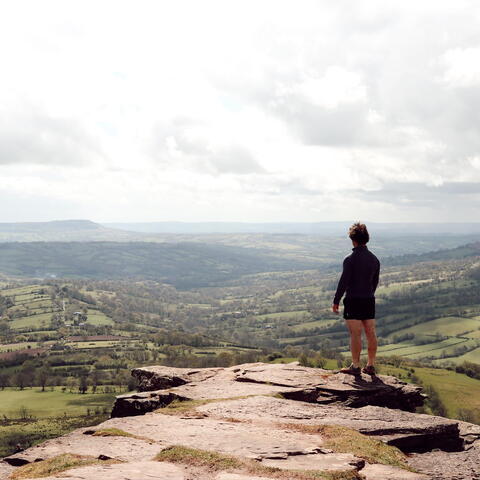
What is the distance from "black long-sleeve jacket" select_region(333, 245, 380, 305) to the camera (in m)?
21.0

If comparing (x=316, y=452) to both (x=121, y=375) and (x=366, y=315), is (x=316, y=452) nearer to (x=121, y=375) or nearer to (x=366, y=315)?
(x=366, y=315)

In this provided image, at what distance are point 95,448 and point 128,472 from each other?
3.47 m

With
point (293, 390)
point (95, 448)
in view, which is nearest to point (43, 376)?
point (293, 390)

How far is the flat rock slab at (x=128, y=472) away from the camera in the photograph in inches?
429

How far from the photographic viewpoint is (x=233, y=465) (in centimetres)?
1205

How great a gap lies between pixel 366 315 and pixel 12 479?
48.3ft

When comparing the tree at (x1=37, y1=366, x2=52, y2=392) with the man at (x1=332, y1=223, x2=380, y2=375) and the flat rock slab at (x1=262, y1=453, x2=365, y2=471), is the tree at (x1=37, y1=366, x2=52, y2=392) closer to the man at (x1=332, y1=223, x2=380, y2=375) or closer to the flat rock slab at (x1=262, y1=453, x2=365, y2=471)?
the man at (x1=332, y1=223, x2=380, y2=375)

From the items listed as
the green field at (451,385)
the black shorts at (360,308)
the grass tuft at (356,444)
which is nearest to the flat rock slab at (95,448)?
the grass tuft at (356,444)

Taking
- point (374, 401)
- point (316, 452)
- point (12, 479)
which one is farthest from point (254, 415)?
point (12, 479)

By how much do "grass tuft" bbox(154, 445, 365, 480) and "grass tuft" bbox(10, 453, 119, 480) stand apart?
1.65 metres

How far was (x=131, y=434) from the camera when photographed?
15461 mm

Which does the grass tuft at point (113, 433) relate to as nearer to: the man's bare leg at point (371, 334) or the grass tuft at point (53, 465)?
the grass tuft at point (53, 465)

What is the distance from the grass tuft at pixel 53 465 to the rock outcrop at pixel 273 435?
0.42 m

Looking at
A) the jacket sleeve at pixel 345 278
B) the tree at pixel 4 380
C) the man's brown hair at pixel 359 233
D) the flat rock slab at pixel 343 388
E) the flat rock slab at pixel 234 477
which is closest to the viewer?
the flat rock slab at pixel 234 477
